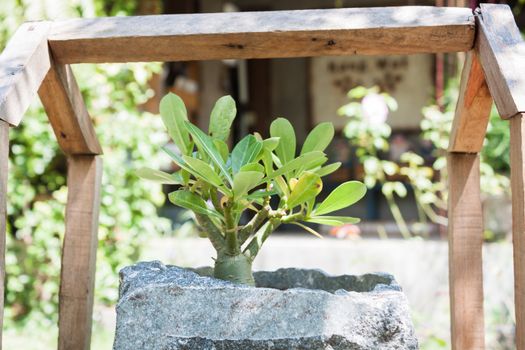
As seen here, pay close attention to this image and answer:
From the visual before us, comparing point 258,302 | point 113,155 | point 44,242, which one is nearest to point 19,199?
point 44,242

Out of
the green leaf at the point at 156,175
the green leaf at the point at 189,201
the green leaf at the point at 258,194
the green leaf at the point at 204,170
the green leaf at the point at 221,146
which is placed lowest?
the green leaf at the point at 189,201

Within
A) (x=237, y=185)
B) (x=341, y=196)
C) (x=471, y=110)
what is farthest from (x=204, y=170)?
(x=471, y=110)

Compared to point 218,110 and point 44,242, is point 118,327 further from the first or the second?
point 44,242

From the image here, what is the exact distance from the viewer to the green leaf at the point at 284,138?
1242 millimetres

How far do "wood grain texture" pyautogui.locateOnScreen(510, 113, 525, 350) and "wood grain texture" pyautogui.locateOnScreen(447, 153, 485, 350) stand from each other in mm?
332

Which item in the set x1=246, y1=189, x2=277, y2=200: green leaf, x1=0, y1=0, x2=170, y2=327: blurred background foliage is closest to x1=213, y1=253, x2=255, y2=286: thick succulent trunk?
x1=246, y1=189, x2=277, y2=200: green leaf

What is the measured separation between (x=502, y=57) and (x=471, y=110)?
0.23 metres

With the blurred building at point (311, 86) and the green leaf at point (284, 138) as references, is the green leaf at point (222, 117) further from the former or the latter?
the blurred building at point (311, 86)

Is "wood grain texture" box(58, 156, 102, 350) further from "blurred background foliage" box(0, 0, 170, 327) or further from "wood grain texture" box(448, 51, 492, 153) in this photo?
"blurred background foliage" box(0, 0, 170, 327)

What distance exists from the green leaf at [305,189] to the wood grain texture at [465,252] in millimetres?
384

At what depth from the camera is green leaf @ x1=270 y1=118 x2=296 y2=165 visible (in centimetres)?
124

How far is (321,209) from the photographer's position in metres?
1.18

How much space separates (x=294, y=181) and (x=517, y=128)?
0.39 metres

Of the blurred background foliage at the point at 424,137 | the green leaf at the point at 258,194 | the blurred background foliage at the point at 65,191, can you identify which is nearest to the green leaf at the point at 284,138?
the green leaf at the point at 258,194
